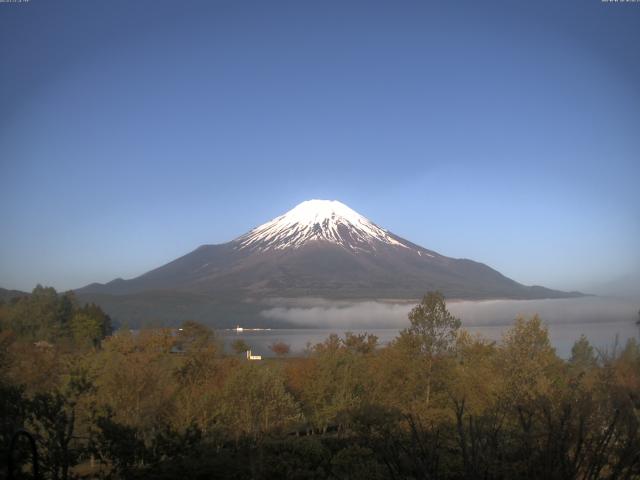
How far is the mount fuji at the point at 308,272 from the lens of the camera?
335 feet

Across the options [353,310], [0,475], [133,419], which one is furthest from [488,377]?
[353,310]

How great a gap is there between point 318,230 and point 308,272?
16.0 m

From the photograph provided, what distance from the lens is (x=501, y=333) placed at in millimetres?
22859

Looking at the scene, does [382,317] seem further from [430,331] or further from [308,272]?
[430,331]

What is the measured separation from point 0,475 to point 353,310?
95126 millimetres

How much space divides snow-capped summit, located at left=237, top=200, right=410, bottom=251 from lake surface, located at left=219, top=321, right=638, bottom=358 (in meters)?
27.8

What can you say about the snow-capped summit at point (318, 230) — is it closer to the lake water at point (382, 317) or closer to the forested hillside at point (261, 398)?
the lake water at point (382, 317)

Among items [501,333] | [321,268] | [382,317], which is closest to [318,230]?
[321,268]

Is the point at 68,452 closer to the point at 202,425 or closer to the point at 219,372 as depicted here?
the point at 202,425

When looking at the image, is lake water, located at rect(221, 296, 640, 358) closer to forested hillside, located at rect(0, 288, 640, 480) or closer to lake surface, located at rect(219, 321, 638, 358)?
lake surface, located at rect(219, 321, 638, 358)

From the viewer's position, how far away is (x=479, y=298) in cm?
10081

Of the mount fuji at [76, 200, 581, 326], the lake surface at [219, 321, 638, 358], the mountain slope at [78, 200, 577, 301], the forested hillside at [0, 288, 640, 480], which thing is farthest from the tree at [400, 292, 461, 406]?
the mountain slope at [78, 200, 577, 301]

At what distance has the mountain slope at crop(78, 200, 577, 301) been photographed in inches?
4213

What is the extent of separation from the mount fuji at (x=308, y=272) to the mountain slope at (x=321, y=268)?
0.20 meters
